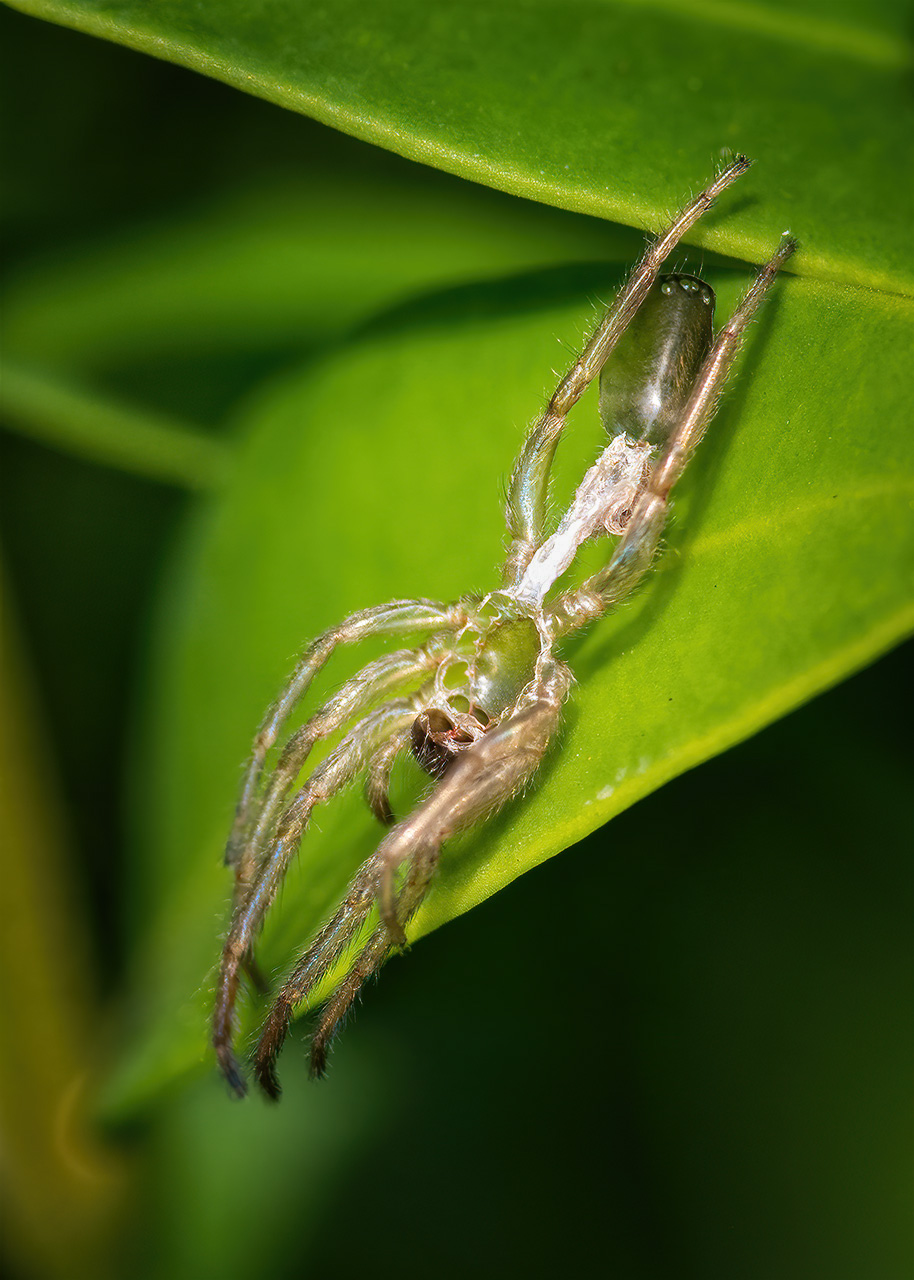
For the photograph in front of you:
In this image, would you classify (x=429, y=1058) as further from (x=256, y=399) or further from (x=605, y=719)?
(x=256, y=399)

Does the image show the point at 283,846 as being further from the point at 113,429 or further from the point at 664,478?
the point at 113,429

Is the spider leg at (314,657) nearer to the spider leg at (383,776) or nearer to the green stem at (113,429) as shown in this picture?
the spider leg at (383,776)

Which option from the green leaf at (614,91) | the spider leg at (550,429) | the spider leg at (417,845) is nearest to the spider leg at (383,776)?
the spider leg at (417,845)

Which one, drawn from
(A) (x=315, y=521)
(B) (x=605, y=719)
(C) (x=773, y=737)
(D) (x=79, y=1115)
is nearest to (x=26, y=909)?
(D) (x=79, y=1115)

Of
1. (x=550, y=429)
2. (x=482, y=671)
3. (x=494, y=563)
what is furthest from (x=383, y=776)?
(x=550, y=429)

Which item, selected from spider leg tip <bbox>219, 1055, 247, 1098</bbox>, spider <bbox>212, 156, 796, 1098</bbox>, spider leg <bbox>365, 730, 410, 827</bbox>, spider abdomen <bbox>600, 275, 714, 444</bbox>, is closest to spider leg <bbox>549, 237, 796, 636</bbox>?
spider <bbox>212, 156, 796, 1098</bbox>
